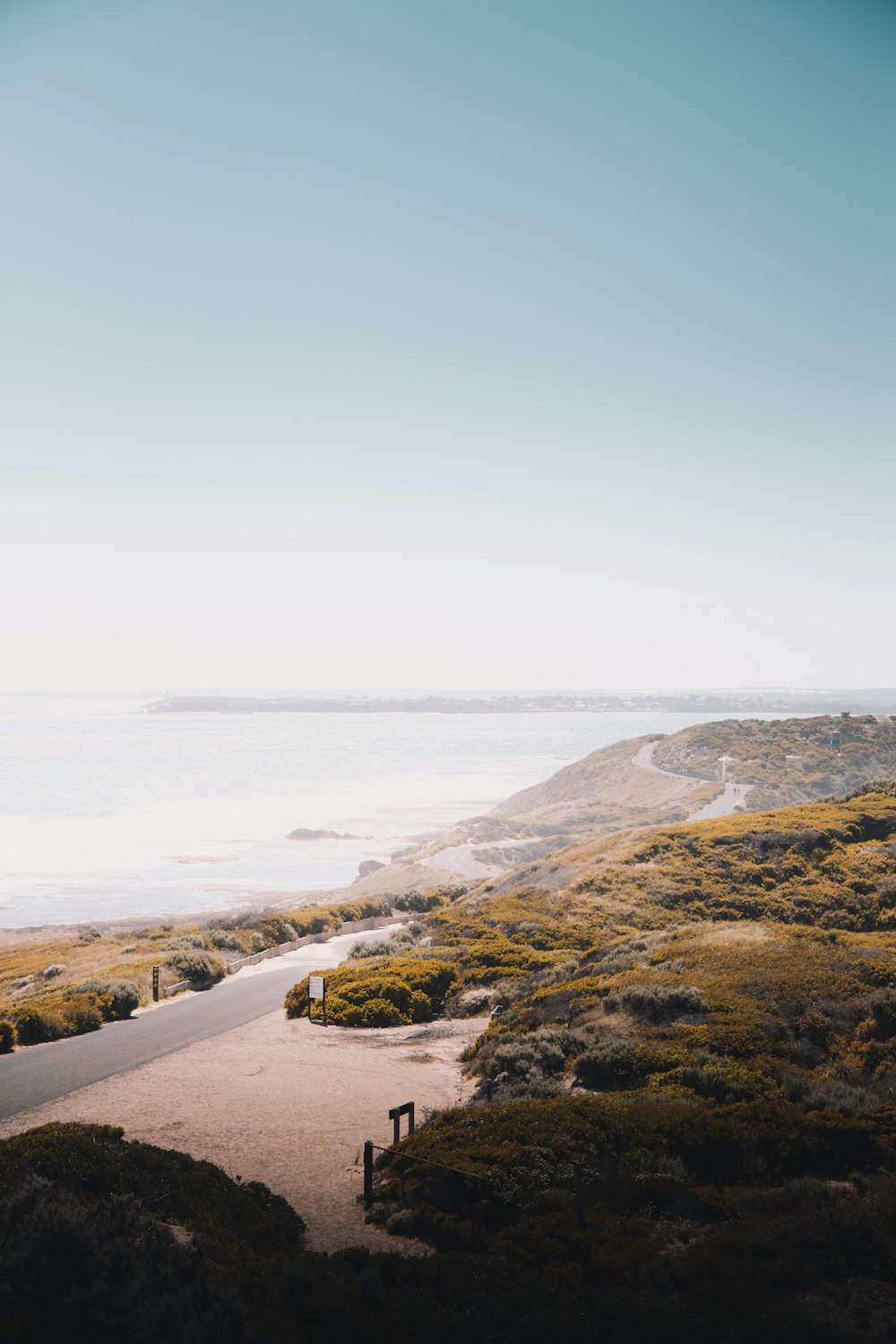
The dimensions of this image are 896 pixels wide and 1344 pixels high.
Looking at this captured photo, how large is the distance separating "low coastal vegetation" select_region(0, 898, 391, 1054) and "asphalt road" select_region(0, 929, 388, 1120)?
1.88 ft

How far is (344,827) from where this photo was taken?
100 meters

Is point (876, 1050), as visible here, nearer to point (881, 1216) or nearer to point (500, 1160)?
point (881, 1216)

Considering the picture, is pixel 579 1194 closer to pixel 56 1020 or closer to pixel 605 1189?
pixel 605 1189

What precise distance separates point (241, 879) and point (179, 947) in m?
40.4

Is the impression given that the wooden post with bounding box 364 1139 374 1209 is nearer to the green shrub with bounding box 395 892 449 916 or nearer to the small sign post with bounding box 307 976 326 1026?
the small sign post with bounding box 307 976 326 1026

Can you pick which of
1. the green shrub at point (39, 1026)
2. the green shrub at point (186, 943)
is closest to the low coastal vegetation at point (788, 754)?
the green shrub at point (186, 943)

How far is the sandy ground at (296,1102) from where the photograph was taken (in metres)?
11.4

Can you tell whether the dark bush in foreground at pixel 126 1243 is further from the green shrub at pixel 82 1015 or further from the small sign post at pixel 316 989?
the green shrub at pixel 82 1015

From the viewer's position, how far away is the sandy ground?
11438 mm

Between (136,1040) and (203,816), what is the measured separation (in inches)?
3514

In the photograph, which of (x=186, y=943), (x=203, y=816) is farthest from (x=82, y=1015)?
(x=203, y=816)

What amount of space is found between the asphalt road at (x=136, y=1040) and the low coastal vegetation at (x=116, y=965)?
57 centimetres

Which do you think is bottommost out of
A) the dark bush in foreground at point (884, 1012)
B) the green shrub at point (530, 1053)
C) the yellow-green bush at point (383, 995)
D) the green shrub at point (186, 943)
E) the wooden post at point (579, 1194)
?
A: the green shrub at point (186, 943)

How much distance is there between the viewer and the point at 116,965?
28953 mm
